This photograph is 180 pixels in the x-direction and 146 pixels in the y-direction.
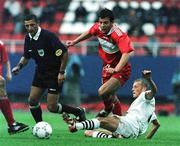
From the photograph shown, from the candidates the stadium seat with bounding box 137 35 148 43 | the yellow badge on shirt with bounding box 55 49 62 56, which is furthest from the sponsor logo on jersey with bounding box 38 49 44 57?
the stadium seat with bounding box 137 35 148 43

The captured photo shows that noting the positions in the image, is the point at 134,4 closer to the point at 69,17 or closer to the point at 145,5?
the point at 145,5

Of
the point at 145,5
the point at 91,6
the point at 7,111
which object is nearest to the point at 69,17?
the point at 91,6

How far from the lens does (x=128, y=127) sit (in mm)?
13281

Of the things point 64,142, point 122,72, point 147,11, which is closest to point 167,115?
point 147,11

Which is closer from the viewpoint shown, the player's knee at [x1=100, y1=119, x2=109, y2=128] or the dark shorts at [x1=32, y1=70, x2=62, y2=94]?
the player's knee at [x1=100, y1=119, x2=109, y2=128]

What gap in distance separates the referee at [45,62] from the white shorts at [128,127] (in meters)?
1.71

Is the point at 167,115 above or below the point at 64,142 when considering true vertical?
below

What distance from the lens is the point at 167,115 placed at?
24.6 m

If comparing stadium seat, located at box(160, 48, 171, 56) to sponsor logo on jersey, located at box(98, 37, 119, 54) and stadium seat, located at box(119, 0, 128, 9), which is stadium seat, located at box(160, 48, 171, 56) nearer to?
stadium seat, located at box(119, 0, 128, 9)

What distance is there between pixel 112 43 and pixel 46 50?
4.11 ft

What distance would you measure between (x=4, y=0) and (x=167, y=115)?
1045cm

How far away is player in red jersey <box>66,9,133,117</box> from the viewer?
14.1 meters

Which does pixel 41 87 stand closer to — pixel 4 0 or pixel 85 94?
pixel 85 94

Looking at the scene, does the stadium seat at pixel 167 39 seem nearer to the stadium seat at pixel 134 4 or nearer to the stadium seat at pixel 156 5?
the stadium seat at pixel 156 5
